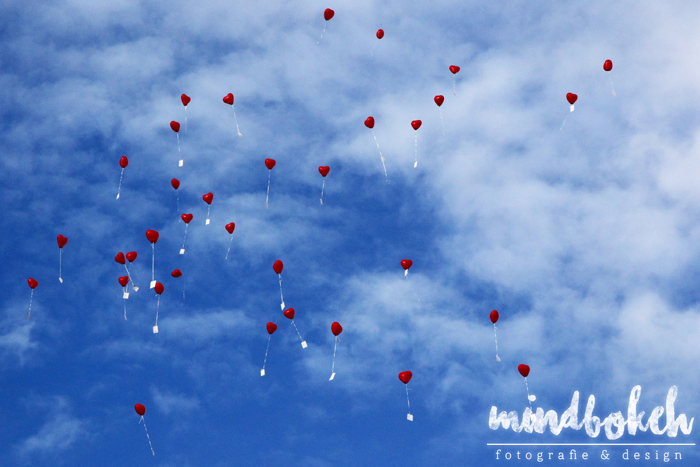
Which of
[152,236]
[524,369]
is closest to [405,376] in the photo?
[524,369]

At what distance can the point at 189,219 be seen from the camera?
28641 mm

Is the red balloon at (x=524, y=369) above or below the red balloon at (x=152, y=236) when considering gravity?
below

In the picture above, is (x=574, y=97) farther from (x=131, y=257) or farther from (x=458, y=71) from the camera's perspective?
(x=131, y=257)

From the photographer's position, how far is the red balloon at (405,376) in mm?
28297

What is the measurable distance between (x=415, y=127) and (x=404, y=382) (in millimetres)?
8767

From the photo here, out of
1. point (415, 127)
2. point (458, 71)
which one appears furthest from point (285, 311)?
point (458, 71)

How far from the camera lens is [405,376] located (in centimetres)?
2838

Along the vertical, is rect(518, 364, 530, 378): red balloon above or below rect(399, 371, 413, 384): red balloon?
above

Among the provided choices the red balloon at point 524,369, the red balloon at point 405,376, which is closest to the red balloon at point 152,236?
the red balloon at point 405,376

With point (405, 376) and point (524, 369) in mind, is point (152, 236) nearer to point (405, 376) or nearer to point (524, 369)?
point (405, 376)

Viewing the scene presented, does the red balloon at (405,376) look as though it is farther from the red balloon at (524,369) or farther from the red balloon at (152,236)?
the red balloon at (152,236)

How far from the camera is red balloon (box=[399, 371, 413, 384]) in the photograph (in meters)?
28.3

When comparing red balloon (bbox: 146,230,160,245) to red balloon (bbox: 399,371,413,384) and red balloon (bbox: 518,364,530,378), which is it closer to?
red balloon (bbox: 399,371,413,384)

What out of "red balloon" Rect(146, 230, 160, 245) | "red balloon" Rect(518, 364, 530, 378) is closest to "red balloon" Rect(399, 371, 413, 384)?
"red balloon" Rect(518, 364, 530, 378)
